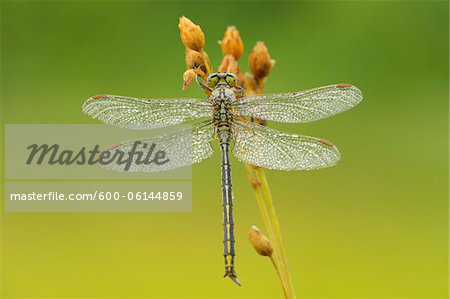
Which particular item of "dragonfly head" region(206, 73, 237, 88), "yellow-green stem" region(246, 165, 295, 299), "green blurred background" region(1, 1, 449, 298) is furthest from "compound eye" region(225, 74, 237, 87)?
"green blurred background" region(1, 1, 449, 298)

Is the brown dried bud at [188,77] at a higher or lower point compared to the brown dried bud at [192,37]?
lower

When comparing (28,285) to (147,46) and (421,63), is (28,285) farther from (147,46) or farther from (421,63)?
(421,63)

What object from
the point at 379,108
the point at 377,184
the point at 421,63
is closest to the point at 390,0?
the point at 421,63

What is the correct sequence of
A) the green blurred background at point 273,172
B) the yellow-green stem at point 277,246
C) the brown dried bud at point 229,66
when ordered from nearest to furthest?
the yellow-green stem at point 277,246 → the brown dried bud at point 229,66 → the green blurred background at point 273,172

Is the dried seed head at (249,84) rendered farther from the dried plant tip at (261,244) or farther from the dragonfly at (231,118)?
the dried plant tip at (261,244)

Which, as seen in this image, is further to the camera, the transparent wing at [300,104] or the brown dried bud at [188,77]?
the transparent wing at [300,104]

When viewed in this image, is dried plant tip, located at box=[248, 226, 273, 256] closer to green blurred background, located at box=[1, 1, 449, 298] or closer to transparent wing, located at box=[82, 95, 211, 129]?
transparent wing, located at box=[82, 95, 211, 129]

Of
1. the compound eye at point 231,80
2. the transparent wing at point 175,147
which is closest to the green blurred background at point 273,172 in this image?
the transparent wing at point 175,147
